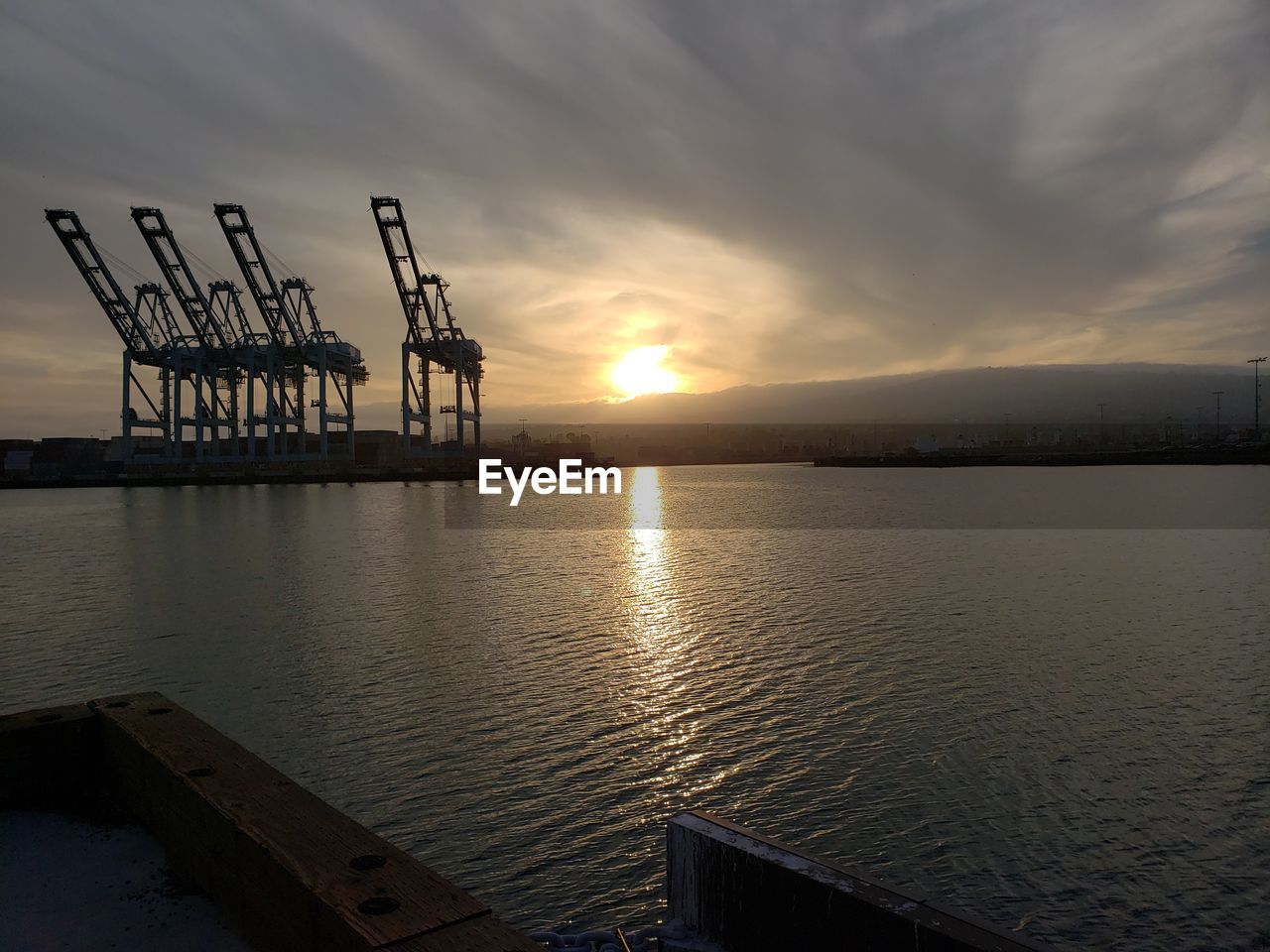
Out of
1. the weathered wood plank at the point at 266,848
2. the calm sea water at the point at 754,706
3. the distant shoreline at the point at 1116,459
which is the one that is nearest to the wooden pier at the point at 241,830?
the weathered wood plank at the point at 266,848

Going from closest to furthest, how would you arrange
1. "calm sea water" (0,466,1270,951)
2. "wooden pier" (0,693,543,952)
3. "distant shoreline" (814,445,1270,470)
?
"wooden pier" (0,693,543,952) → "calm sea water" (0,466,1270,951) → "distant shoreline" (814,445,1270,470)

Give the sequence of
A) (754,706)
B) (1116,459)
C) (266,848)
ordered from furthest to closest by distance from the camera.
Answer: (1116,459)
(754,706)
(266,848)

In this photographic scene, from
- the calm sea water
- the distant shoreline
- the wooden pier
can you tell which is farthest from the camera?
the distant shoreline

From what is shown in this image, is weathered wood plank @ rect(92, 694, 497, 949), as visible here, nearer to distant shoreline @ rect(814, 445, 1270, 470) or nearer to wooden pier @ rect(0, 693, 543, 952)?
wooden pier @ rect(0, 693, 543, 952)

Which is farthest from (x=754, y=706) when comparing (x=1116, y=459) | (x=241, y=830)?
(x=1116, y=459)

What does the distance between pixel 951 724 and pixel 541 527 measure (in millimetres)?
33246

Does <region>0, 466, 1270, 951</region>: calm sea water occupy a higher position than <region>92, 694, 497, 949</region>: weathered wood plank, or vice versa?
<region>92, 694, 497, 949</region>: weathered wood plank

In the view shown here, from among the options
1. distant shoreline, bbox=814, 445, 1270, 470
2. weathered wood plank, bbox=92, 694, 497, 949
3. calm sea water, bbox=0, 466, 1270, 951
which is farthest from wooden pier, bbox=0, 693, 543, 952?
distant shoreline, bbox=814, 445, 1270, 470

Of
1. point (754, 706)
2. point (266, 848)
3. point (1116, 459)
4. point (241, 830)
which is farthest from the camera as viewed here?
point (1116, 459)

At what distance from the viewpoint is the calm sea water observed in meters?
5.97

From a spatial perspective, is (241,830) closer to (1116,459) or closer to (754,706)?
(754,706)

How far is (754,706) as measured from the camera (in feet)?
32.2

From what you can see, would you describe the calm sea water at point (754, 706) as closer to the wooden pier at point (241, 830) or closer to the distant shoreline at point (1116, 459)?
the wooden pier at point (241, 830)

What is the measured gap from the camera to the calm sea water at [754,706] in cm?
597
